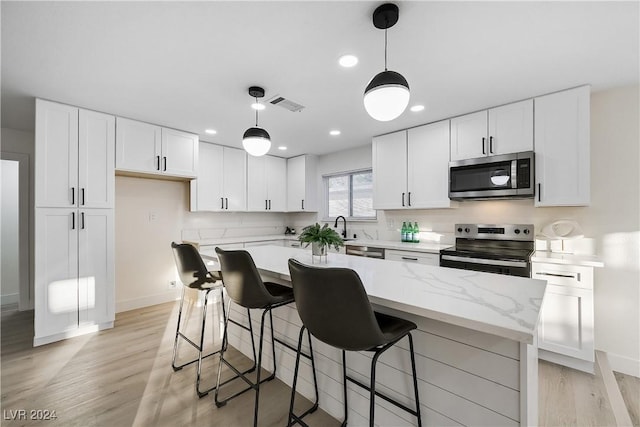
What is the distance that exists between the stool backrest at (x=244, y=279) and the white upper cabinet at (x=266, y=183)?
10.0 feet

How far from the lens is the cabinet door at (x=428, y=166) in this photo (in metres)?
3.29

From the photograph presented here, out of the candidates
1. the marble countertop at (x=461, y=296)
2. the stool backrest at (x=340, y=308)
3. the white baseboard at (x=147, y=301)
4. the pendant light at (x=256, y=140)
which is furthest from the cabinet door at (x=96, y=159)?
the stool backrest at (x=340, y=308)

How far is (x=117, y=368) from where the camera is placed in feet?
7.63

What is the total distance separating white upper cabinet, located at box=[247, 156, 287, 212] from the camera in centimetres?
477

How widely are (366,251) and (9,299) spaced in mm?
4923

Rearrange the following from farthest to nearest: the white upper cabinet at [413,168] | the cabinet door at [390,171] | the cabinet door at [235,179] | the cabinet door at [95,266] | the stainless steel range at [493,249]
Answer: the cabinet door at [235,179] → the cabinet door at [390,171] → the white upper cabinet at [413,168] → the cabinet door at [95,266] → the stainless steel range at [493,249]

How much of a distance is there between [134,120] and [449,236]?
400 centimetres

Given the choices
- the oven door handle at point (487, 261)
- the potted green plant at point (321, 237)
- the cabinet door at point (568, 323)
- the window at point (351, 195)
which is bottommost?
the cabinet door at point (568, 323)

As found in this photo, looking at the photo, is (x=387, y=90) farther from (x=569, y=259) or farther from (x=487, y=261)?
(x=569, y=259)

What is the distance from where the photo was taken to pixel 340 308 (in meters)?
1.13

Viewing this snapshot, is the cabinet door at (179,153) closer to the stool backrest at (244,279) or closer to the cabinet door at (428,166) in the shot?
the stool backrest at (244,279)

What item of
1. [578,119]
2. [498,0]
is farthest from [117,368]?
[578,119]

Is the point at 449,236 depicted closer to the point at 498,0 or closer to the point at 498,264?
the point at 498,264

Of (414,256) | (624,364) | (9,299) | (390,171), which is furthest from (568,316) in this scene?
(9,299)
